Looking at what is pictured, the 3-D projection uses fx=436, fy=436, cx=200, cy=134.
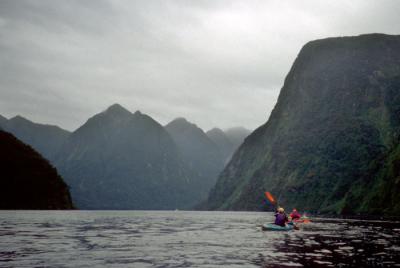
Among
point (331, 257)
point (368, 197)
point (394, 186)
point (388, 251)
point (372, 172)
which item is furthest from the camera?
point (372, 172)

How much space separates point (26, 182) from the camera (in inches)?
6988

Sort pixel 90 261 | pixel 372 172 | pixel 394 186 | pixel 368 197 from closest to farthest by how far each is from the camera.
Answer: pixel 90 261
pixel 394 186
pixel 368 197
pixel 372 172

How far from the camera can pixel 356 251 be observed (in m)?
29.9

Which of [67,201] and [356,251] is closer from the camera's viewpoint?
[356,251]

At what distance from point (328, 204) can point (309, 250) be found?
6631 inches

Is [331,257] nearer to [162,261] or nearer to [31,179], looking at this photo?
[162,261]

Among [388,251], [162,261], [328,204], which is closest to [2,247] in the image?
[162,261]

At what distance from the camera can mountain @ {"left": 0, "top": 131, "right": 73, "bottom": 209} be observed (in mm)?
171250

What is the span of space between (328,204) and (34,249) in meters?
176

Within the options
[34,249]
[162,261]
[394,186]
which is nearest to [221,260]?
[162,261]

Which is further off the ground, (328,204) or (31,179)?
(31,179)

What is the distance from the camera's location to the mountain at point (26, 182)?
562ft

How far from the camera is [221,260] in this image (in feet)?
83.5

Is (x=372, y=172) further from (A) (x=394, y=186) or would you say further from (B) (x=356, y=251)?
(B) (x=356, y=251)
